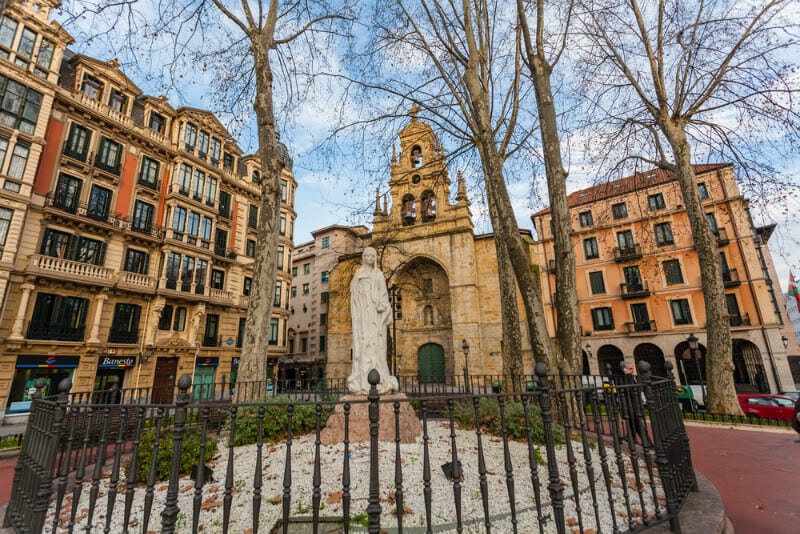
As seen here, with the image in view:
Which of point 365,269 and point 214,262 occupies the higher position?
point 214,262

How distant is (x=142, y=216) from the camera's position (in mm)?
18938

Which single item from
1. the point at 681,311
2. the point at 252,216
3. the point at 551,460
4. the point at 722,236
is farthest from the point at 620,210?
the point at 551,460

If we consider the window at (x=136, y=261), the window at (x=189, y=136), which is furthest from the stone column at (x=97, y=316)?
the window at (x=189, y=136)

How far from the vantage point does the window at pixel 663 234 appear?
81.1ft

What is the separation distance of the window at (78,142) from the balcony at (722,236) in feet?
121

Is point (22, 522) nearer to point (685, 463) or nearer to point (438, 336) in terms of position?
point (685, 463)

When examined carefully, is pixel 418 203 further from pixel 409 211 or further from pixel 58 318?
pixel 58 318

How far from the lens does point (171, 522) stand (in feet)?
7.95

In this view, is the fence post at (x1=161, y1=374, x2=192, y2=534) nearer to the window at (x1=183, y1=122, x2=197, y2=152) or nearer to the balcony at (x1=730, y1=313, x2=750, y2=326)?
the window at (x1=183, y1=122, x2=197, y2=152)

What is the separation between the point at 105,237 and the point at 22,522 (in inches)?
722

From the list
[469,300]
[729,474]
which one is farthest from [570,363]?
[469,300]

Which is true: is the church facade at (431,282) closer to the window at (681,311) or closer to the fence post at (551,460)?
the window at (681,311)

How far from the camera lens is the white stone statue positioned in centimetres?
645

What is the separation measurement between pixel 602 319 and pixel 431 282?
516 inches
